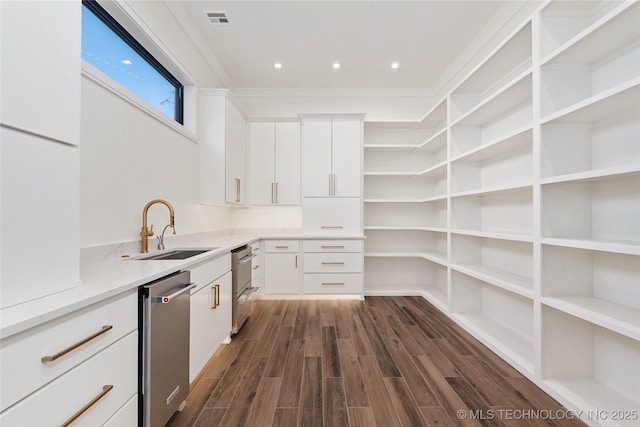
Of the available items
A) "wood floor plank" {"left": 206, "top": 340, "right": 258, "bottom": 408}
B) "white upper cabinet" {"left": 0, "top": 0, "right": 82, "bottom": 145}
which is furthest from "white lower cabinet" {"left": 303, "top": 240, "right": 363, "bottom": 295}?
"white upper cabinet" {"left": 0, "top": 0, "right": 82, "bottom": 145}

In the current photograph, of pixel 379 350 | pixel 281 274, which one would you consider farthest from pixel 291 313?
pixel 379 350

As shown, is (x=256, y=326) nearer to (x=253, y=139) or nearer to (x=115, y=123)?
(x=115, y=123)

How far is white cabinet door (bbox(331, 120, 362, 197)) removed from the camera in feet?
11.8

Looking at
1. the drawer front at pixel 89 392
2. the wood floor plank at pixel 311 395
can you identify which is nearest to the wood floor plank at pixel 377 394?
the wood floor plank at pixel 311 395

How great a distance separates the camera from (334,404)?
157cm

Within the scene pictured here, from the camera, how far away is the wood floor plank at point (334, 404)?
1.44 meters

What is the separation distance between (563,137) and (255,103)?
12.4 ft

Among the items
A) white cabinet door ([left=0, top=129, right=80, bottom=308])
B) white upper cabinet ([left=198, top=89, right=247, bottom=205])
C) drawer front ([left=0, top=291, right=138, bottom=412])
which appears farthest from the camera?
white upper cabinet ([left=198, top=89, right=247, bottom=205])

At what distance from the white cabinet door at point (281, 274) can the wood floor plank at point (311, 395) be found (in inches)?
55.6

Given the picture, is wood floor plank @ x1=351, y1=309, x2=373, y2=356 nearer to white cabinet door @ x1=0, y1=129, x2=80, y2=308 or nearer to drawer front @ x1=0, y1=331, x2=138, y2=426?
drawer front @ x1=0, y1=331, x2=138, y2=426

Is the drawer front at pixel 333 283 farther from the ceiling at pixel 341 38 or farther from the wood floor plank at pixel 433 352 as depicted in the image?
the ceiling at pixel 341 38

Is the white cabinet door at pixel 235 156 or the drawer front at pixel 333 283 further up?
the white cabinet door at pixel 235 156

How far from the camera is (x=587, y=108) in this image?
1.44 metres

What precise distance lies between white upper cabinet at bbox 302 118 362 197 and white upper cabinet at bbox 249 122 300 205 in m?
0.26
